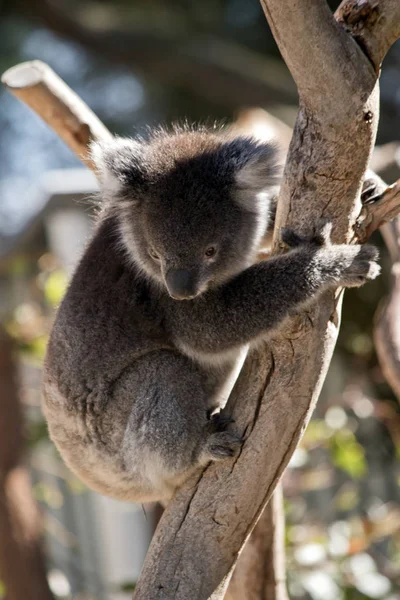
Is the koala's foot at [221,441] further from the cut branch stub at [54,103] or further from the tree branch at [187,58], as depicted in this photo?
the tree branch at [187,58]

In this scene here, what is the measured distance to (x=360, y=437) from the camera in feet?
19.9

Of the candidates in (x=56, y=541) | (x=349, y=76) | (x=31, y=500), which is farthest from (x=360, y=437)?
(x=349, y=76)

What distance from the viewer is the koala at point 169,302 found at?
2.36 metres

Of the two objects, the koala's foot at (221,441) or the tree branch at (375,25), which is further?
the koala's foot at (221,441)

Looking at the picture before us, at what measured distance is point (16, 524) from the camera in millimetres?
4062

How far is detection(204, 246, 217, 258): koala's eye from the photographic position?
2.49 m

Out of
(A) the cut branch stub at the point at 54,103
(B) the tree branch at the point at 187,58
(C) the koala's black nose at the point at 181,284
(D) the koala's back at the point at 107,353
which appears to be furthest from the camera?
(B) the tree branch at the point at 187,58

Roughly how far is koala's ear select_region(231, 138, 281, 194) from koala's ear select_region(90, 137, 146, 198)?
0.32m

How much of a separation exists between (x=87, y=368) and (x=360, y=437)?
385cm

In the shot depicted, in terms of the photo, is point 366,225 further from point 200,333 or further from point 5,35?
point 5,35

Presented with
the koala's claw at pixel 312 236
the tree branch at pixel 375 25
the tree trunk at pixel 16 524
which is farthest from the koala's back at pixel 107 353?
the tree trunk at pixel 16 524

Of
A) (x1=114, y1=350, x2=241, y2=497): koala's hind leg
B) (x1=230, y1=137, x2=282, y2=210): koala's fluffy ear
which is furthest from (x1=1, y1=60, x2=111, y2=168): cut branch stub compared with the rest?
(x1=114, y1=350, x2=241, y2=497): koala's hind leg

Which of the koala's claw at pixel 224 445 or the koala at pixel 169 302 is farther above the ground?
the koala at pixel 169 302

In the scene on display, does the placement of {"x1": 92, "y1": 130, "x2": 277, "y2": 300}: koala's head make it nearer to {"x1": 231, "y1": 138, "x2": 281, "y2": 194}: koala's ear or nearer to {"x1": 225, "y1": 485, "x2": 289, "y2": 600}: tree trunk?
{"x1": 231, "y1": 138, "x2": 281, "y2": 194}: koala's ear
